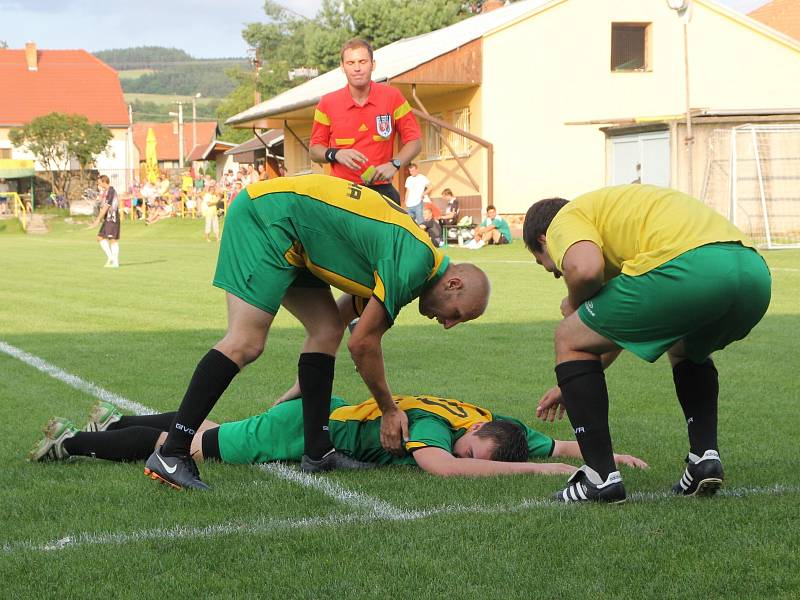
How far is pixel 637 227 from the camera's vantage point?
174 inches

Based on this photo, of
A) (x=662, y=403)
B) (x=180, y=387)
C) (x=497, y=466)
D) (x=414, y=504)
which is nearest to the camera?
(x=414, y=504)

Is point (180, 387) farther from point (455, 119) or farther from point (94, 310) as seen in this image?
point (455, 119)

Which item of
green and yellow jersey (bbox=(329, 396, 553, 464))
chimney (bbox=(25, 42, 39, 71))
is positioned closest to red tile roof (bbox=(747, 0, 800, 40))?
green and yellow jersey (bbox=(329, 396, 553, 464))

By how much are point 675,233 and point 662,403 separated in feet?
10.6

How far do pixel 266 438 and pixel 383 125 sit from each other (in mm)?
3394

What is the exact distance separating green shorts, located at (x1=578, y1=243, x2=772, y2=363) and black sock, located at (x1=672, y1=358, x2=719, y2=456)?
374 millimetres

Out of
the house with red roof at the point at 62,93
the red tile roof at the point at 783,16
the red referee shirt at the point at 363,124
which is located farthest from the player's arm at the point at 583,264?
the house with red roof at the point at 62,93

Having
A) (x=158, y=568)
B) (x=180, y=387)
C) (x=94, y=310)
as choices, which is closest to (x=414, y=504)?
(x=158, y=568)

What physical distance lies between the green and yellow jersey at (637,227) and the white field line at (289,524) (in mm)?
987

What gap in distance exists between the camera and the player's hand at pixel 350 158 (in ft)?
25.0

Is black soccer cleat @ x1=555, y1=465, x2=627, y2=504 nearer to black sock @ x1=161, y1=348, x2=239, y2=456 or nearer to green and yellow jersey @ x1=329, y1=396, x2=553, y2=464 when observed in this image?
green and yellow jersey @ x1=329, y1=396, x2=553, y2=464

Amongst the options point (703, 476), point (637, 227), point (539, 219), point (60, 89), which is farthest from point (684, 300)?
point (60, 89)

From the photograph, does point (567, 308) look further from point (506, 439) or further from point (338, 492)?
point (338, 492)

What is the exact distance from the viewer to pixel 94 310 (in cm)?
1402
